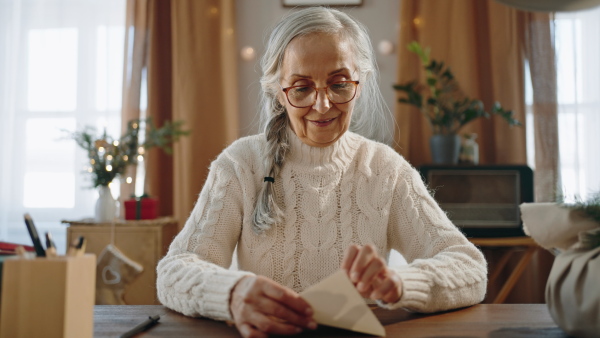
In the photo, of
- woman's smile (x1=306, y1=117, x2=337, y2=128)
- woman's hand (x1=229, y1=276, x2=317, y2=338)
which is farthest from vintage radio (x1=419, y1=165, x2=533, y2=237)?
woman's hand (x1=229, y1=276, x2=317, y2=338)

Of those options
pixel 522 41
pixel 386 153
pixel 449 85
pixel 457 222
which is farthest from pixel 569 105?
pixel 386 153

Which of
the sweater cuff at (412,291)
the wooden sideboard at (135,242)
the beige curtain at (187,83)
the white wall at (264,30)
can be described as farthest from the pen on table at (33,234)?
the white wall at (264,30)

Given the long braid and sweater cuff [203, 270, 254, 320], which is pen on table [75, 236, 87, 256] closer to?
sweater cuff [203, 270, 254, 320]

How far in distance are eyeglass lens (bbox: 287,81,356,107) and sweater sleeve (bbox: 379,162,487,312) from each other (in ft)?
0.86

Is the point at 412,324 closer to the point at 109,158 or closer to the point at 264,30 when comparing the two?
the point at 109,158

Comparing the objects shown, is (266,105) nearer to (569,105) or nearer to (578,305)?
(578,305)

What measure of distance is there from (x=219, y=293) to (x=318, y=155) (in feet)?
1.90

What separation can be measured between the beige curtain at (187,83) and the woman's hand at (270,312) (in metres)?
2.51

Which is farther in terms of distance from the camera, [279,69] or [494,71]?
[494,71]

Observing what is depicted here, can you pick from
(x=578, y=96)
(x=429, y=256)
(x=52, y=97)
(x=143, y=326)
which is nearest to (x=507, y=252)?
(x=578, y=96)

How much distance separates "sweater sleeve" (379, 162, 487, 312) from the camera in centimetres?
97

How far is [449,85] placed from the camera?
3.13 metres

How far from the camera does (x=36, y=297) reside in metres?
0.66

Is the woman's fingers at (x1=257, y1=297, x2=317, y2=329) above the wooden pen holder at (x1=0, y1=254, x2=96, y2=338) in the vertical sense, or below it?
below
